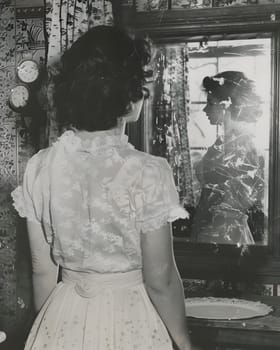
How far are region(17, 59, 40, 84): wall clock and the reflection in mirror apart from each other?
41cm

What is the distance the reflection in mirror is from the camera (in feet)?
4.72

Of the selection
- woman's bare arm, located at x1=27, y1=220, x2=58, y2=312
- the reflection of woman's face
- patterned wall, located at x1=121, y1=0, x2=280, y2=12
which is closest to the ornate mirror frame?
patterned wall, located at x1=121, y1=0, x2=280, y2=12

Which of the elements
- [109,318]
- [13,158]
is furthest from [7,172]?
[109,318]

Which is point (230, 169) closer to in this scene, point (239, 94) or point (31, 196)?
point (239, 94)

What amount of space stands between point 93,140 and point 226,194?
0.51 m

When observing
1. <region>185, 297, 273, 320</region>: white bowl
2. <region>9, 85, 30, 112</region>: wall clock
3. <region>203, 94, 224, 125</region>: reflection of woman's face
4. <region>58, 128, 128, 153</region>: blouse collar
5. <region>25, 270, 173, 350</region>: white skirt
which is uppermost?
<region>9, 85, 30, 112</region>: wall clock

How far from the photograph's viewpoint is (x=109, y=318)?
112 centimetres

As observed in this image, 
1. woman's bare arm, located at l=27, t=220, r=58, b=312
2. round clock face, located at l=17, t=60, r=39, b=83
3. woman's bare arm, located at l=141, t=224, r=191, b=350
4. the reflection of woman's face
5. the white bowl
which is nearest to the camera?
woman's bare arm, located at l=141, t=224, r=191, b=350

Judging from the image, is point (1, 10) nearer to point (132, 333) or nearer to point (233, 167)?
point (233, 167)

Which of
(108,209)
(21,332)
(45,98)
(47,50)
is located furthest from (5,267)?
(108,209)

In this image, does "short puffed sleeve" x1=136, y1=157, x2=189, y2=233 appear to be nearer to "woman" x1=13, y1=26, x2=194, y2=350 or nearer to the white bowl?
"woman" x1=13, y1=26, x2=194, y2=350

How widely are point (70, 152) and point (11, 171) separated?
67cm

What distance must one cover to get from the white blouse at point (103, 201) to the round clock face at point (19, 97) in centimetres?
59

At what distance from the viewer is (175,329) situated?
3.69ft
